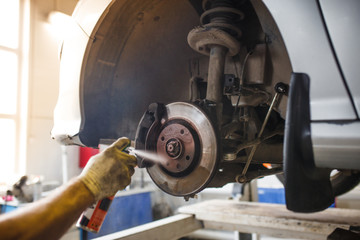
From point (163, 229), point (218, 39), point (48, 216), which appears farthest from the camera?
point (163, 229)

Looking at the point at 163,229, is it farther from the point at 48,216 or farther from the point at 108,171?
the point at 48,216

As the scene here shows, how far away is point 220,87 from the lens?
3.02ft

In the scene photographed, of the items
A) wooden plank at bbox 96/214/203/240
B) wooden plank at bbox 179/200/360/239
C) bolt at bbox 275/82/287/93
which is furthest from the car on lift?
wooden plank at bbox 96/214/203/240

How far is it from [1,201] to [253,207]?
2188 mm

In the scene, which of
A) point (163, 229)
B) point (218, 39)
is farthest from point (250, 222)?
point (218, 39)

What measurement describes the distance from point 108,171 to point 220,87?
0.43m

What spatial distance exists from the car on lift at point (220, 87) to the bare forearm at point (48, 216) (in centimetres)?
26

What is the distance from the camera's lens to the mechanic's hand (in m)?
0.77

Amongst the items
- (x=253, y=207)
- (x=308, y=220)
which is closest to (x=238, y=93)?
(x=308, y=220)

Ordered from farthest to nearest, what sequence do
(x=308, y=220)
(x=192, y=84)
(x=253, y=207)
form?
(x=253, y=207) < (x=308, y=220) < (x=192, y=84)

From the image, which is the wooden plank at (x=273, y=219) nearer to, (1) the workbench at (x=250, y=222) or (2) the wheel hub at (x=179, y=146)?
(1) the workbench at (x=250, y=222)

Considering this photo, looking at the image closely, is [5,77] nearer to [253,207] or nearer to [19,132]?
[19,132]

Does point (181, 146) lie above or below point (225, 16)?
below

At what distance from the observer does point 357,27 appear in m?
0.56
